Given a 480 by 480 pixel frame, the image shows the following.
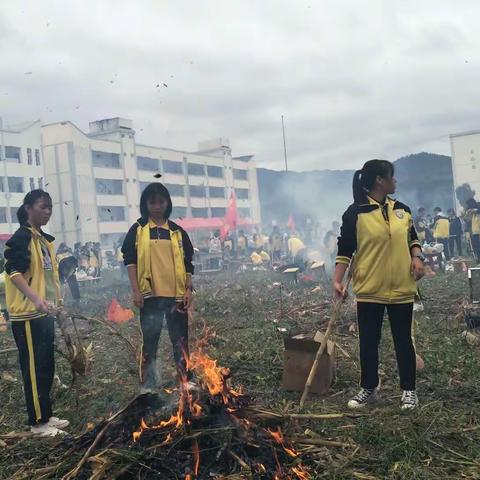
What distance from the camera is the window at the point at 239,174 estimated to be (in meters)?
76.7

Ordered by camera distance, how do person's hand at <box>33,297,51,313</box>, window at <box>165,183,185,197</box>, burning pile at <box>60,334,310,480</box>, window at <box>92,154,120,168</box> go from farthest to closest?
window at <box>165,183,185,197</box>, window at <box>92,154,120,168</box>, person's hand at <box>33,297,51,313</box>, burning pile at <box>60,334,310,480</box>

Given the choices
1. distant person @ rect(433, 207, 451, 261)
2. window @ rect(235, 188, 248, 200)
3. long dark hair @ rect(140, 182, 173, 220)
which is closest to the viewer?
long dark hair @ rect(140, 182, 173, 220)

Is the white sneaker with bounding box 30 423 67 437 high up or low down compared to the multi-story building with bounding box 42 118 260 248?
down

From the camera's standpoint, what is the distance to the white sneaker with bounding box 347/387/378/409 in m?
4.52

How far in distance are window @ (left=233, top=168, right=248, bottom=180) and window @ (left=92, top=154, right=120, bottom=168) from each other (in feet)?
70.7

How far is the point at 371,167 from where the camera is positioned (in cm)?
457

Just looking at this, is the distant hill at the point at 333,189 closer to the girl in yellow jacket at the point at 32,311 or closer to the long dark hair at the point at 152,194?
the long dark hair at the point at 152,194

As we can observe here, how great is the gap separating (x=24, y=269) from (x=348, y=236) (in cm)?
270

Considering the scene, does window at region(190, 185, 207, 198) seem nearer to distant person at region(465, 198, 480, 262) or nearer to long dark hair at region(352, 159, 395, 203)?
distant person at region(465, 198, 480, 262)

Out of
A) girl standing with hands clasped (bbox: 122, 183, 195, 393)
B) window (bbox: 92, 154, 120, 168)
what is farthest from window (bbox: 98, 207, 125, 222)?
A: girl standing with hands clasped (bbox: 122, 183, 195, 393)

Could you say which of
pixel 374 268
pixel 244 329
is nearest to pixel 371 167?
pixel 374 268

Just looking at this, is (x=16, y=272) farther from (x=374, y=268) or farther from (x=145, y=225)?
(x=374, y=268)

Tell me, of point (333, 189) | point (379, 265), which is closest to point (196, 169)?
point (333, 189)

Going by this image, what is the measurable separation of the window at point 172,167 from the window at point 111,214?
9.77 m
